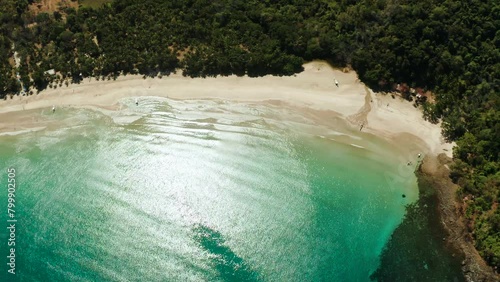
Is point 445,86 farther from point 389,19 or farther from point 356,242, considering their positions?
point 356,242

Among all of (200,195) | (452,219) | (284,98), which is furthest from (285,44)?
(452,219)

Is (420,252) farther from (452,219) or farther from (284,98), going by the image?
(284,98)

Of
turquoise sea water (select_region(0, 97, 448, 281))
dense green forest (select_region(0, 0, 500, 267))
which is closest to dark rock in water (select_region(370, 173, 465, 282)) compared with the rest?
turquoise sea water (select_region(0, 97, 448, 281))

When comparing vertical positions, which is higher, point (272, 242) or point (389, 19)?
point (389, 19)

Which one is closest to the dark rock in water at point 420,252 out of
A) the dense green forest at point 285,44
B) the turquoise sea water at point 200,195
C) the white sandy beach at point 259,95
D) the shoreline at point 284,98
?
the turquoise sea water at point 200,195

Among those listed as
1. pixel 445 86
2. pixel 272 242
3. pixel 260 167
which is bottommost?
pixel 272 242

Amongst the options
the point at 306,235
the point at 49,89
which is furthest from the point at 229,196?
the point at 49,89
